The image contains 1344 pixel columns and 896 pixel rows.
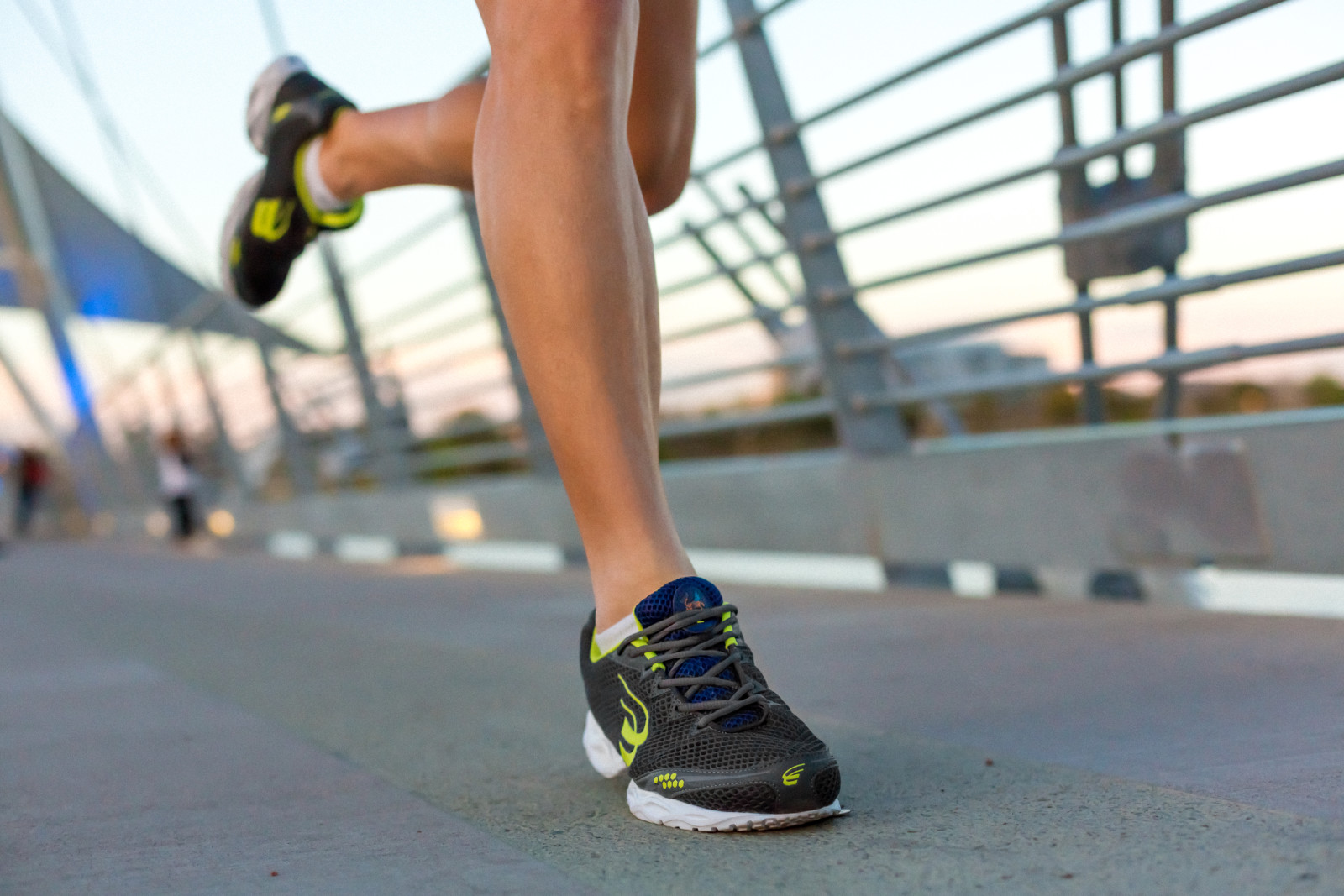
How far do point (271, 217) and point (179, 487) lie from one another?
851cm

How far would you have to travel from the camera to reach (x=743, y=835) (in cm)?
93

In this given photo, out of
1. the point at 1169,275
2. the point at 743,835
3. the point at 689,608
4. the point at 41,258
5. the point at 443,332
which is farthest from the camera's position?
the point at 41,258

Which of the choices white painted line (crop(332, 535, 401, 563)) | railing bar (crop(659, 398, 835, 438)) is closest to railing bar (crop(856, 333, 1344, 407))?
railing bar (crop(659, 398, 835, 438))

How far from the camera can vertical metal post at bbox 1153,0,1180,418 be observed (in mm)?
2107

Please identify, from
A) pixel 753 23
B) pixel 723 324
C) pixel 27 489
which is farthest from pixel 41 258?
pixel 753 23

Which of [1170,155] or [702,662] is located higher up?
[1170,155]

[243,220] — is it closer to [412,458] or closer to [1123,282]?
[1123,282]

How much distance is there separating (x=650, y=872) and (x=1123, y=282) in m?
1.82

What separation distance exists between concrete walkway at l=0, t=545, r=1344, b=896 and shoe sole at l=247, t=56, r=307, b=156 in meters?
0.81

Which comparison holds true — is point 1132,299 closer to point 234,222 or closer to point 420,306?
point 234,222

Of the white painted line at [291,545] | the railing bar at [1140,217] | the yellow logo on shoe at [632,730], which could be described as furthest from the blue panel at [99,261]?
the yellow logo on shoe at [632,730]

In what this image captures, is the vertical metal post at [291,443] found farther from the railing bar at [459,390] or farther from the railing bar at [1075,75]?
the railing bar at [1075,75]

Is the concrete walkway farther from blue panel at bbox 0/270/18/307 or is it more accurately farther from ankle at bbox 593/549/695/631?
blue panel at bbox 0/270/18/307

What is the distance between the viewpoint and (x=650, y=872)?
82 cm
